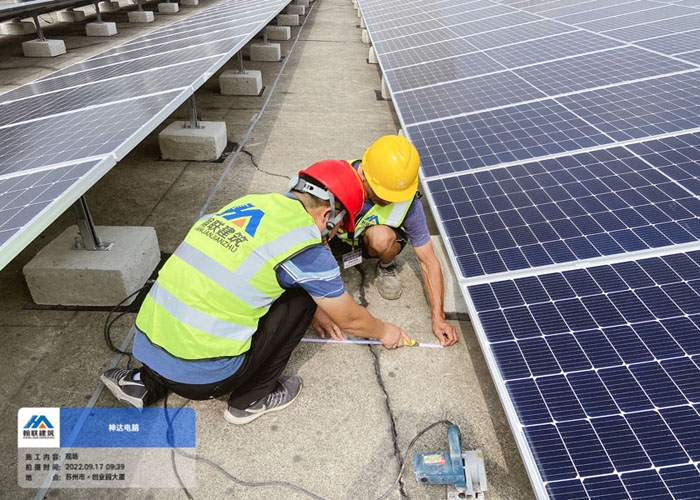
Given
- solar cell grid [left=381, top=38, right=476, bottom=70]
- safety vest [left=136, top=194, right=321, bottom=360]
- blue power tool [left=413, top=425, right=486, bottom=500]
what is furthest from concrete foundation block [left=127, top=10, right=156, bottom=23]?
blue power tool [left=413, top=425, right=486, bottom=500]

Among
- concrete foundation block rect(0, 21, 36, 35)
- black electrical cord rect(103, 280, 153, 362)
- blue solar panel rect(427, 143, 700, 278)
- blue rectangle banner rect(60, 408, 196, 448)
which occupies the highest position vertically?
concrete foundation block rect(0, 21, 36, 35)

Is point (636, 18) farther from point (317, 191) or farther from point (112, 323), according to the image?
point (112, 323)

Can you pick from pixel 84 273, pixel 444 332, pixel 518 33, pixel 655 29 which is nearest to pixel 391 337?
pixel 444 332

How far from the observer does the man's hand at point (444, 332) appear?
154 inches

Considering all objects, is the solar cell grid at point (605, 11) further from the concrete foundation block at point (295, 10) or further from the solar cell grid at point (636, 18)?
the concrete foundation block at point (295, 10)

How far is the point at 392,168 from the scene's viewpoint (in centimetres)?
345

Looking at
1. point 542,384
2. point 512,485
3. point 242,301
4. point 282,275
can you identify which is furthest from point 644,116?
point 242,301

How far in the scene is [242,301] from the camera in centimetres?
267

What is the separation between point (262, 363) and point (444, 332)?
1665 mm

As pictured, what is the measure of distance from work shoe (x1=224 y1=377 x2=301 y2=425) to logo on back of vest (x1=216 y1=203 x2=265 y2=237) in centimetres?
144

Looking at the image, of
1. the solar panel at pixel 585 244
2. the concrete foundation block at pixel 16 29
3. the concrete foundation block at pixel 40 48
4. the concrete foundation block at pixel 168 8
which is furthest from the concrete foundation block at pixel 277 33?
the solar panel at pixel 585 244

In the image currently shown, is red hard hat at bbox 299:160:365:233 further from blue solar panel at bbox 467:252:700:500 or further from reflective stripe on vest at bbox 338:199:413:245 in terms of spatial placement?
blue solar panel at bbox 467:252:700:500

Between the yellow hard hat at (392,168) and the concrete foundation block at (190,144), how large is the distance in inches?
180

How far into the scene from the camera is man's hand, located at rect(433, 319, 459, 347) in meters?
3.91
